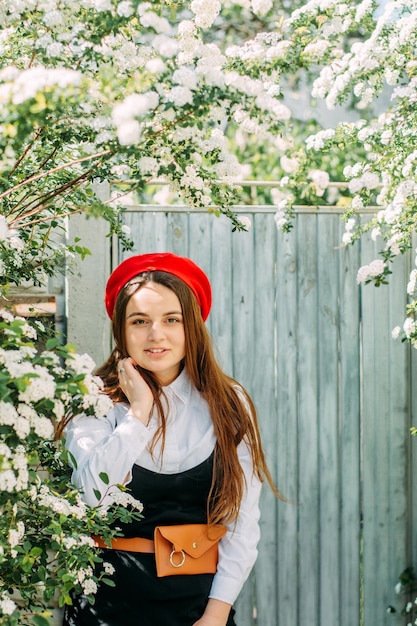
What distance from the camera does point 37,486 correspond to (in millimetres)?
1689

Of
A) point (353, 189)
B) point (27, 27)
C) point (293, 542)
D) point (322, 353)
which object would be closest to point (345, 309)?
point (322, 353)

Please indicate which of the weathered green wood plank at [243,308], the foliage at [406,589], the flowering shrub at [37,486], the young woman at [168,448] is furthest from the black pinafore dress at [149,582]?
the foliage at [406,589]

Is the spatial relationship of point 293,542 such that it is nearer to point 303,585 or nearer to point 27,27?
point 303,585

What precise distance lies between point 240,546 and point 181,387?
50 centimetres

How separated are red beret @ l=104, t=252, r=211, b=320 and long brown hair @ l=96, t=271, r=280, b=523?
0.02 metres

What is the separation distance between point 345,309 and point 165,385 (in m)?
1.20

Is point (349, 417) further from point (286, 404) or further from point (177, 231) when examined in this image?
point (177, 231)

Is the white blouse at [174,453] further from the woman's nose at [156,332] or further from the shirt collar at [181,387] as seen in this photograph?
the woman's nose at [156,332]

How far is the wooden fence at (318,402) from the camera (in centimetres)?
318

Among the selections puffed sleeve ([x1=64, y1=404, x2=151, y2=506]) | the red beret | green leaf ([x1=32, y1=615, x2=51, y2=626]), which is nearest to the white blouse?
Answer: puffed sleeve ([x1=64, y1=404, x2=151, y2=506])

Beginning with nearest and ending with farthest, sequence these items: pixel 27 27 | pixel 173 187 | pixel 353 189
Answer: pixel 27 27, pixel 173 187, pixel 353 189

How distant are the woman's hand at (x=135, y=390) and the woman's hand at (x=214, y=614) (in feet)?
1.82

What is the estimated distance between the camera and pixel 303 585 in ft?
10.6

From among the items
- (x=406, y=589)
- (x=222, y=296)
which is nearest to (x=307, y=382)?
(x=222, y=296)
